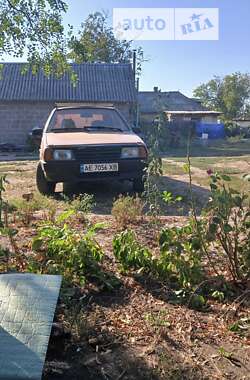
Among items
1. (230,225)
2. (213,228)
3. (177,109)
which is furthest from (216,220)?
(177,109)

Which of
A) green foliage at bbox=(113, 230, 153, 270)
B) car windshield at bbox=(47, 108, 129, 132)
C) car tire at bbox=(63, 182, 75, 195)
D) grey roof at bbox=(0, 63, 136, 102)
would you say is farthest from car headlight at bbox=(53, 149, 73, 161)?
grey roof at bbox=(0, 63, 136, 102)

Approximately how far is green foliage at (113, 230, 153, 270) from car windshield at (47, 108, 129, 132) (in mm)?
4205

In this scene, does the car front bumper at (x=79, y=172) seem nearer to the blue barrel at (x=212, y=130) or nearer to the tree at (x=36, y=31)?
the tree at (x=36, y=31)

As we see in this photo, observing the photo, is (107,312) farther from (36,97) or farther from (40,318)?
(36,97)

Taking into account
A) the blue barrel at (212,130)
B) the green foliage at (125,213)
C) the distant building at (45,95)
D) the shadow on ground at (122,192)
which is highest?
the distant building at (45,95)

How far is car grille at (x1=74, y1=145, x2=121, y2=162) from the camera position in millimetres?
6059

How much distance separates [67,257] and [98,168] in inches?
131

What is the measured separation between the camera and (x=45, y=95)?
21406mm

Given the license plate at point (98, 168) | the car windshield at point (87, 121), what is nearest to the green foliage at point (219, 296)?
the license plate at point (98, 168)

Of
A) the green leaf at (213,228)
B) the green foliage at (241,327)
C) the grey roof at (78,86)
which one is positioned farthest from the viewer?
the grey roof at (78,86)

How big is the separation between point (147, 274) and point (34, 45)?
535 cm

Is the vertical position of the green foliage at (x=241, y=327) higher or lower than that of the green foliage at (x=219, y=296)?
lower

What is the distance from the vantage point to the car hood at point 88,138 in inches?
243

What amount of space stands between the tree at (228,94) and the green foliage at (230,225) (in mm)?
68138
